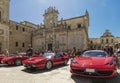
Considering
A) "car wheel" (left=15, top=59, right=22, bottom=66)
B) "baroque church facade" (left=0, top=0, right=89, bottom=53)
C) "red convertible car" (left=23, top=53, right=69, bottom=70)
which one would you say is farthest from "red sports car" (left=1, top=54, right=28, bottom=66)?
"baroque church facade" (left=0, top=0, right=89, bottom=53)

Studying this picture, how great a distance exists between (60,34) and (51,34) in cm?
274

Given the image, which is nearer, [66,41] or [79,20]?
[66,41]

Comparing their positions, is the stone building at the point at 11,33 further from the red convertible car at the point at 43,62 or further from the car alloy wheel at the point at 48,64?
the car alloy wheel at the point at 48,64

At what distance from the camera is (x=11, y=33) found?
40125 mm

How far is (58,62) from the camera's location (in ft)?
38.8

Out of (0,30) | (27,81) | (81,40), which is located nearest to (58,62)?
(27,81)

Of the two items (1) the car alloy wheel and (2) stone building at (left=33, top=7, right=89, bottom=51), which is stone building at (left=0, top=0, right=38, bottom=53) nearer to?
(2) stone building at (left=33, top=7, right=89, bottom=51)

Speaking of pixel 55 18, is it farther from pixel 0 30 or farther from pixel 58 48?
pixel 0 30

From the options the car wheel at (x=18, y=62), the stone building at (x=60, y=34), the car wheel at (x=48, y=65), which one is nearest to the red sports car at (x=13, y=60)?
the car wheel at (x=18, y=62)

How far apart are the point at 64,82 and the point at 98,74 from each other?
148cm

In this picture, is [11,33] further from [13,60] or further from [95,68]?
[95,68]

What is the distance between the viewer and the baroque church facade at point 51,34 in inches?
1438

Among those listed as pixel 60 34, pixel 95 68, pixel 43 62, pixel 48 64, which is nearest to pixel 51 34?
pixel 60 34

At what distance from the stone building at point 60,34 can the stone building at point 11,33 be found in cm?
292
